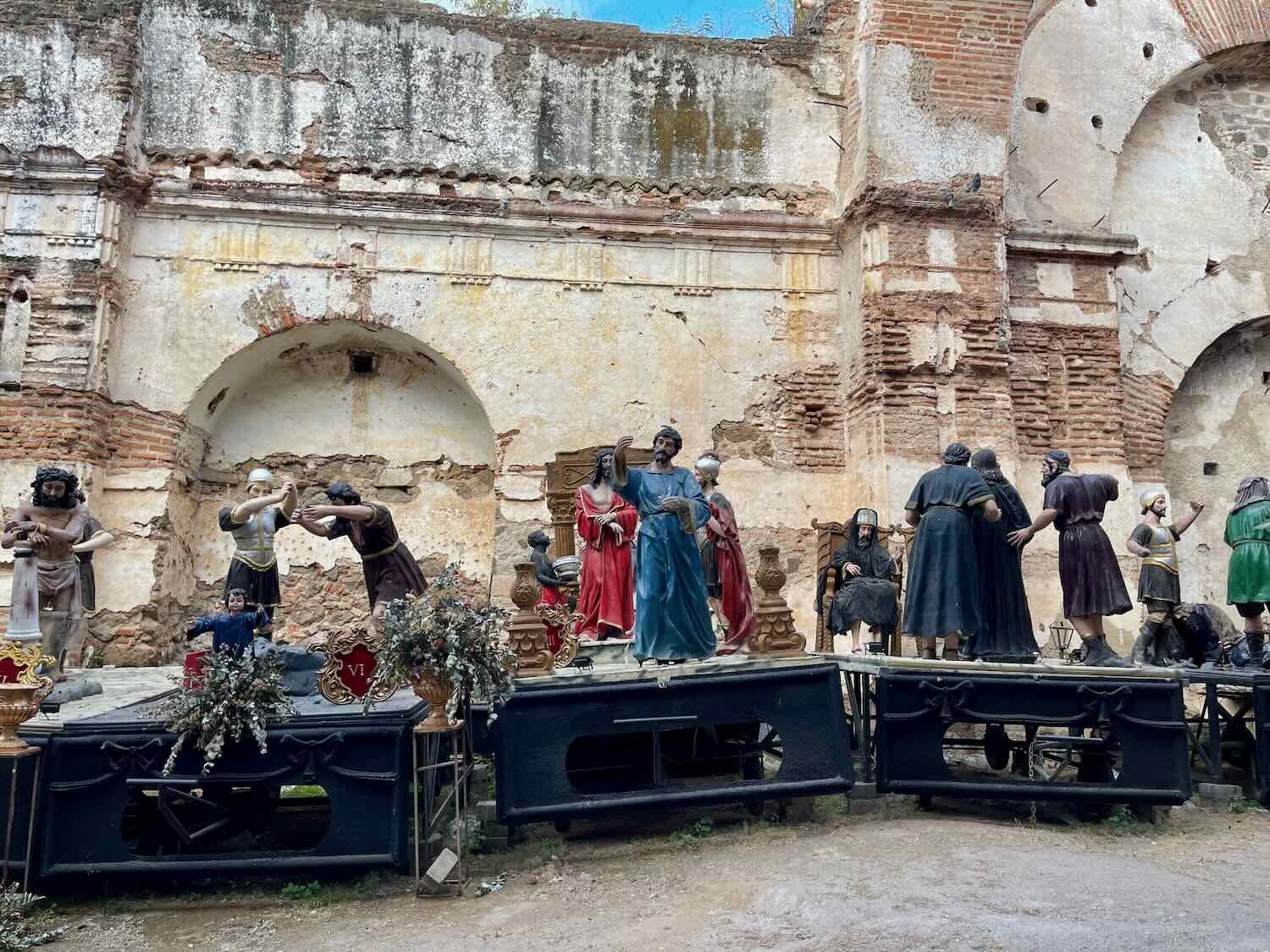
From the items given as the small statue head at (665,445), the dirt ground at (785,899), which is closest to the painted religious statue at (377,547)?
the small statue head at (665,445)

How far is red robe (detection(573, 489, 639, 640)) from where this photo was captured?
7.09 metres

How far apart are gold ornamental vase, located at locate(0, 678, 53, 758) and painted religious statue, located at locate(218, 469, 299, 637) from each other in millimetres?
2377

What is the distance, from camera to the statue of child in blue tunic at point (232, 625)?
5.76 metres

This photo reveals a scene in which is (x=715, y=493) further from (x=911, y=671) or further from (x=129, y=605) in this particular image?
(x=129, y=605)

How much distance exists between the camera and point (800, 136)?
11922mm

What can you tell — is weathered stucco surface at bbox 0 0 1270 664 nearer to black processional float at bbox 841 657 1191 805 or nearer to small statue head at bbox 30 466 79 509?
small statue head at bbox 30 466 79 509

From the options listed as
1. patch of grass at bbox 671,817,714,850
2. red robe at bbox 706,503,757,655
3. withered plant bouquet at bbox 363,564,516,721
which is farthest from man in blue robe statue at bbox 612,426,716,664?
withered plant bouquet at bbox 363,564,516,721

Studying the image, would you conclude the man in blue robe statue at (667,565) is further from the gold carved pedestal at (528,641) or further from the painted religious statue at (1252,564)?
the painted religious statue at (1252,564)

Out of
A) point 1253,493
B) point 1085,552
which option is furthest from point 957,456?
point 1253,493

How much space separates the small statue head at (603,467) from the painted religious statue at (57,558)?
11.3 feet

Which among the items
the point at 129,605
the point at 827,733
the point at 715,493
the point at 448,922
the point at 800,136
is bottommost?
the point at 448,922

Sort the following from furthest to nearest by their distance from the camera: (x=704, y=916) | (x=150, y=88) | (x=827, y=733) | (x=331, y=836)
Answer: (x=150, y=88), (x=827, y=733), (x=331, y=836), (x=704, y=916)

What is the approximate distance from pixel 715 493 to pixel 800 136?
231 inches

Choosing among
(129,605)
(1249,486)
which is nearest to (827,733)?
(1249,486)
